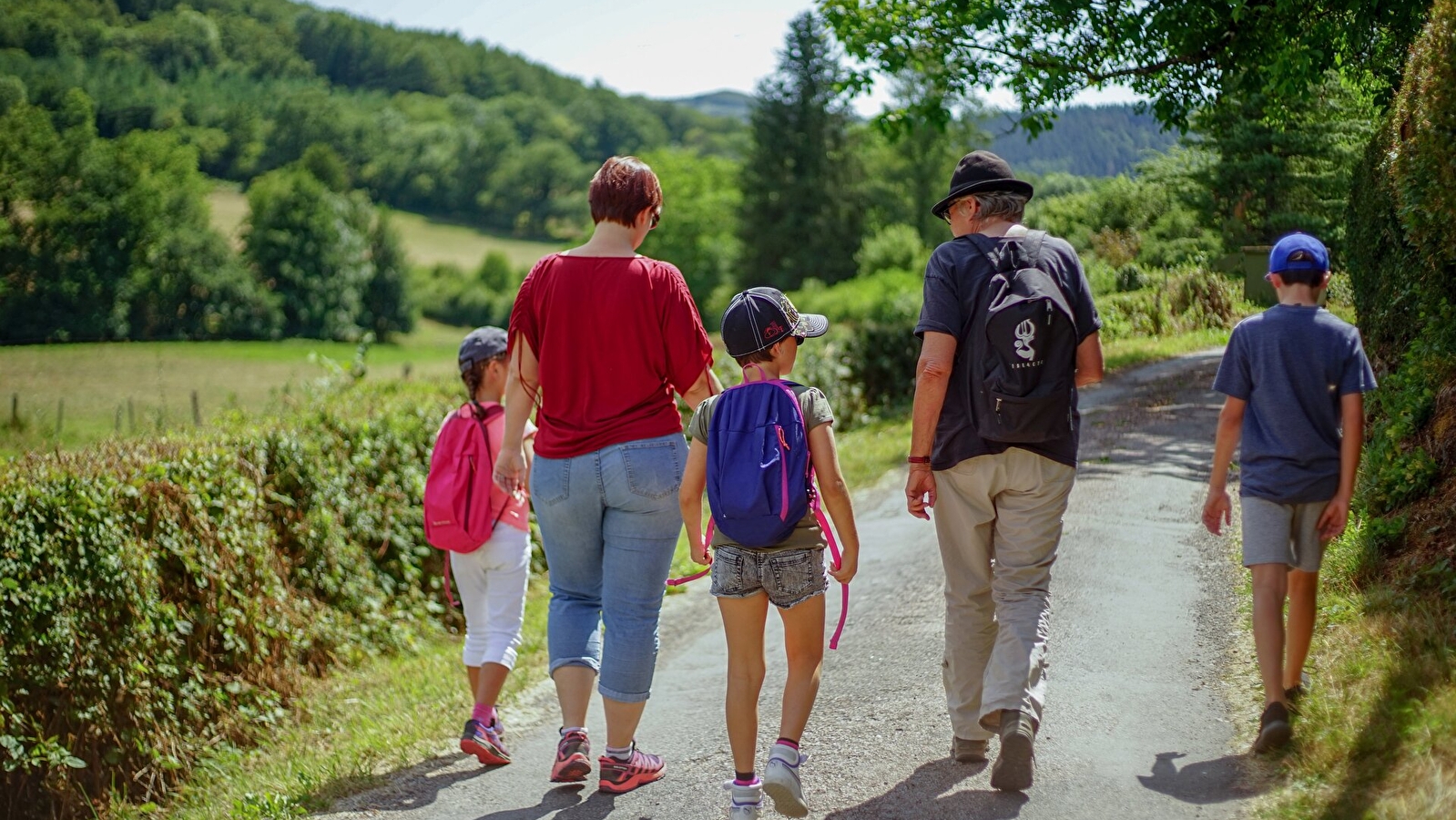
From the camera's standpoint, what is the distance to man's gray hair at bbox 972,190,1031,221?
373 cm

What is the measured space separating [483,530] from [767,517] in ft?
5.81

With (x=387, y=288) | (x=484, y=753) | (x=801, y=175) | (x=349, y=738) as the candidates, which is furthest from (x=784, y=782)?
(x=387, y=288)

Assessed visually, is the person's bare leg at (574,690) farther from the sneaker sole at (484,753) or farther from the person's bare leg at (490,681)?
the sneaker sole at (484,753)

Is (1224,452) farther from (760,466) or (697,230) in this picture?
(697,230)

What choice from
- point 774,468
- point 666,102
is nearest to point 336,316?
point 774,468

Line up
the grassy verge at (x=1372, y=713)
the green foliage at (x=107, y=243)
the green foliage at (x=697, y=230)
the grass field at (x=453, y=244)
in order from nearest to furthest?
the grassy verge at (x=1372, y=713) → the green foliage at (x=107, y=243) → the green foliage at (x=697, y=230) → the grass field at (x=453, y=244)

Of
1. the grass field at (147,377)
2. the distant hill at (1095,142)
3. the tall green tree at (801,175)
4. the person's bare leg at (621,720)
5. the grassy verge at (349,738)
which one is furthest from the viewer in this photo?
the tall green tree at (801,175)

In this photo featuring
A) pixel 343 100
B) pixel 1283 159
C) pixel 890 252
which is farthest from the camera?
pixel 343 100

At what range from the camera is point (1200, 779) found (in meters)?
3.59

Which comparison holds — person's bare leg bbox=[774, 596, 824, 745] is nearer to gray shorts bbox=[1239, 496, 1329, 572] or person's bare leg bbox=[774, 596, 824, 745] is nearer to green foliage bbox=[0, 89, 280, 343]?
gray shorts bbox=[1239, 496, 1329, 572]

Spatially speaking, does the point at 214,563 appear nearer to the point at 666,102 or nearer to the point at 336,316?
the point at 336,316

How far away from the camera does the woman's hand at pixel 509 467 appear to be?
13.9 ft

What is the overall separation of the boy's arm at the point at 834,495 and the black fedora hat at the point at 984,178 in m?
0.84

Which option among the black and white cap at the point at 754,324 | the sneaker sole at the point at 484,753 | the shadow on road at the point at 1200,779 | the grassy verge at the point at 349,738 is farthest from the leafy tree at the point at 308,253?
the shadow on road at the point at 1200,779
